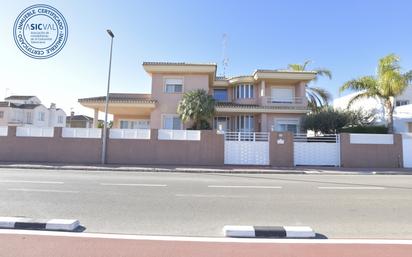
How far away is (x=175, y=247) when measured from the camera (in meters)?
4.48

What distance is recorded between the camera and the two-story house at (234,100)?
79.7 ft

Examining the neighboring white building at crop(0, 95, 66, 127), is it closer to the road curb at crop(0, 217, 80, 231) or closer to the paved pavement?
the road curb at crop(0, 217, 80, 231)

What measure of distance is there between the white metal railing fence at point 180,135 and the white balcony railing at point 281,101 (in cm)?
893

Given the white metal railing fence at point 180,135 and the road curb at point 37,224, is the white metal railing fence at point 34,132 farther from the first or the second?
the road curb at point 37,224

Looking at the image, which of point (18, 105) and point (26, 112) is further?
point (26, 112)

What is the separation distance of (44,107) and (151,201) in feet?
194

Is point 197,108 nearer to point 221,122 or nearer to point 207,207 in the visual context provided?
point 221,122

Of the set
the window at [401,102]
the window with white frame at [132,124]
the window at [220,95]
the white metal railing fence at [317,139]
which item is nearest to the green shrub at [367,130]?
the white metal railing fence at [317,139]

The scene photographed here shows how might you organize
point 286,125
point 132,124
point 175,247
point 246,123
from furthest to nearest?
point 132,124 → point 246,123 → point 286,125 → point 175,247

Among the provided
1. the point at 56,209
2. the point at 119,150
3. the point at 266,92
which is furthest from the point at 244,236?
the point at 266,92

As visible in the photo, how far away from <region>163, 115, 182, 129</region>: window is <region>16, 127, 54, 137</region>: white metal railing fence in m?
8.47

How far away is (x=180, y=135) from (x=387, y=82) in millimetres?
15155

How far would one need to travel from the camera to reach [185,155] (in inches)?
755

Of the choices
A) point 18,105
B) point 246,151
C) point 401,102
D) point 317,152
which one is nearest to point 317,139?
point 317,152
